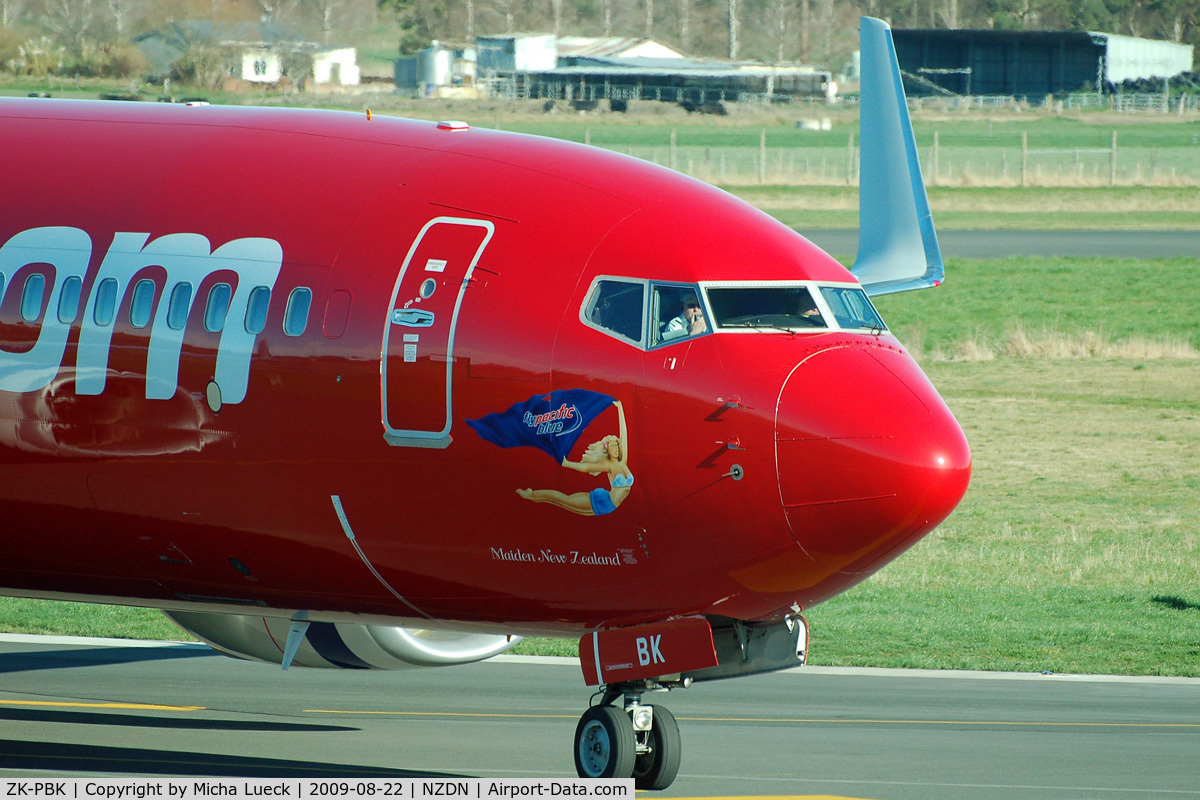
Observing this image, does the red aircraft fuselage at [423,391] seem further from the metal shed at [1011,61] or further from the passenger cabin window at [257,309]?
the metal shed at [1011,61]

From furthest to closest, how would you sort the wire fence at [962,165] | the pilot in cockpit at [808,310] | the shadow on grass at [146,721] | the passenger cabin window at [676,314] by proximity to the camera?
the wire fence at [962,165] → the shadow on grass at [146,721] → the pilot in cockpit at [808,310] → the passenger cabin window at [676,314]

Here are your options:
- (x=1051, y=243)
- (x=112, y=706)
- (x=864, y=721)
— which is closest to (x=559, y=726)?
(x=864, y=721)

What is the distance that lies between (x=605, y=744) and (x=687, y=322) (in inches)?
123

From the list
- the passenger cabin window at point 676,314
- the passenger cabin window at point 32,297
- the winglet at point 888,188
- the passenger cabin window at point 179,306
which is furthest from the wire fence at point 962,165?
the passenger cabin window at point 676,314

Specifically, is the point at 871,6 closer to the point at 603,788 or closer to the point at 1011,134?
the point at 1011,134

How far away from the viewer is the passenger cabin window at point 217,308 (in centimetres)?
1275

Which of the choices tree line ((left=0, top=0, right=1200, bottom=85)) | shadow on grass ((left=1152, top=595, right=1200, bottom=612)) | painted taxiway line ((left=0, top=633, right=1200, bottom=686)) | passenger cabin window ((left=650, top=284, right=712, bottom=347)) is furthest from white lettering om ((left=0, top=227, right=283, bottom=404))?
tree line ((left=0, top=0, right=1200, bottom=85))

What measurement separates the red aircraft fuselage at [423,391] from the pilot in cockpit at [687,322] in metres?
0.07

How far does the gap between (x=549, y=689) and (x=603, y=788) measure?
20.4 ft

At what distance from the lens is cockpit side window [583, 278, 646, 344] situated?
11.8m

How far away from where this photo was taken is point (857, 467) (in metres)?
11.2

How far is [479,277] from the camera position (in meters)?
12.1

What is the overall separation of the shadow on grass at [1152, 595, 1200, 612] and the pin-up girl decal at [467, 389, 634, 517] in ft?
41.2

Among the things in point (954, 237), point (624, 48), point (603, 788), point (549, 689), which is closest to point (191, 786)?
point (603, 788)
